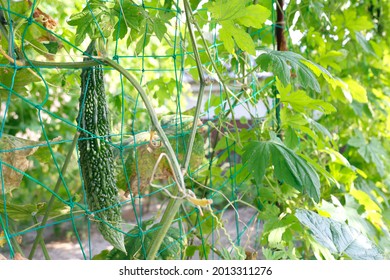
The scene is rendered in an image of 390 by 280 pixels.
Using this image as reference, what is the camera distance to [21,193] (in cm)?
401

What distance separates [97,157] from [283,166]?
1.43 ft

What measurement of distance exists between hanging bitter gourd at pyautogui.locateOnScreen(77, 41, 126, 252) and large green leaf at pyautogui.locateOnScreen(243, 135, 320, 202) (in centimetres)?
35

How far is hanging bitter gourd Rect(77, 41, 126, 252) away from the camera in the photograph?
3.77 ft

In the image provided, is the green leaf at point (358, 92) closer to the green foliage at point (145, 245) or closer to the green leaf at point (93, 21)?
the green foliage at point (145, 245)

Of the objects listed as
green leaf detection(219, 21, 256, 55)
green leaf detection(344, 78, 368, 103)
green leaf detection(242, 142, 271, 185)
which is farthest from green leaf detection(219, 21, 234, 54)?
green leaf detection(344, 78, 368, 103)

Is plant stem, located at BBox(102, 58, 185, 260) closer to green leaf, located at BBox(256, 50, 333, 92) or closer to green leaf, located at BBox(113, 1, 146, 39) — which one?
green leaf, located at BBox(113, 1, 146, 39)

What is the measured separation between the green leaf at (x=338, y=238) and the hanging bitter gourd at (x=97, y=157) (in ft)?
1.50

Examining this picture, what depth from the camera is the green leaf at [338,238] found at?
134 cm

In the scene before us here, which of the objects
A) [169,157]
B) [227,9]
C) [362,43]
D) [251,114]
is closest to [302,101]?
[251,114]

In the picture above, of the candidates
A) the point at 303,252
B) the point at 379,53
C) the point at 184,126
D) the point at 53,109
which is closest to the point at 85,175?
the point at 184,126

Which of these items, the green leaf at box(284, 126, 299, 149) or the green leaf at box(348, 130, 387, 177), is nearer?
the green leaf at box(284, 126, 299, 149)

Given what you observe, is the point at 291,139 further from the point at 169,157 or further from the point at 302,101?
the point at 169,157

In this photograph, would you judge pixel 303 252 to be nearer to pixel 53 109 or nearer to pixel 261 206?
pixel 261 206

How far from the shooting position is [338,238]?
1399 mm
